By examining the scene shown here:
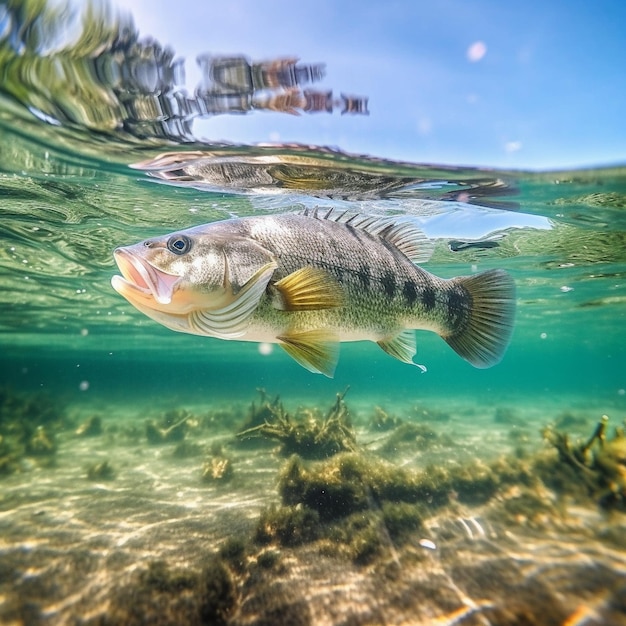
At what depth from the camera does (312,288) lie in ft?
8.85

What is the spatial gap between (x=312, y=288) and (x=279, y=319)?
381 millimetres

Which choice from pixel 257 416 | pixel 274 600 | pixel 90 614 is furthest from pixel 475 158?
pixel 257 416

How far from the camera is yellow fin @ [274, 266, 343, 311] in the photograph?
2.67 m

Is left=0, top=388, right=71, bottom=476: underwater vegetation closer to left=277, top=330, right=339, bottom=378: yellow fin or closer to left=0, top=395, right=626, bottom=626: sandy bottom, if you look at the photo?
left=0, top=395, right=626, bottom=626: sandy bottom

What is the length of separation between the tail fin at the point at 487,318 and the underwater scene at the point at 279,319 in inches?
0.9

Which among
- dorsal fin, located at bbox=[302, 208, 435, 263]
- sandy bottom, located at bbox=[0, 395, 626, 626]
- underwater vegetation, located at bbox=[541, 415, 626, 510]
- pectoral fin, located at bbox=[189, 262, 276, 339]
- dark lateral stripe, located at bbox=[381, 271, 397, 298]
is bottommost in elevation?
sandy bottom, located at bbox=[0, 395, 626, 626]

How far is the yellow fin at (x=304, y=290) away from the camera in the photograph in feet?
8.77

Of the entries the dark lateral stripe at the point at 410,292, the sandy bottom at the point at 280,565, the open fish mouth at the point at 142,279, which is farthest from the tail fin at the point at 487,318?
the open fish mouth at the point at 142,279

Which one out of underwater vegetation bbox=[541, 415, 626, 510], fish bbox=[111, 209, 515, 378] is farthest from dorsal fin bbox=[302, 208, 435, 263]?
underwater vegetation bbox=[541, 415, 626, 510]

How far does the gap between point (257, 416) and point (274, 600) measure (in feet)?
29.0

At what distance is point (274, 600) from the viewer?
393 cm

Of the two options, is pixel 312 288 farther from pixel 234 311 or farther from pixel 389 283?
pixel 389 283

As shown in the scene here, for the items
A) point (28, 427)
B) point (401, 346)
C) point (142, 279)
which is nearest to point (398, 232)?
point (401, 346)

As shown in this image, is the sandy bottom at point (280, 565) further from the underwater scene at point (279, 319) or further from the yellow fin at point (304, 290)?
the yellow fin at point (304, 290)
